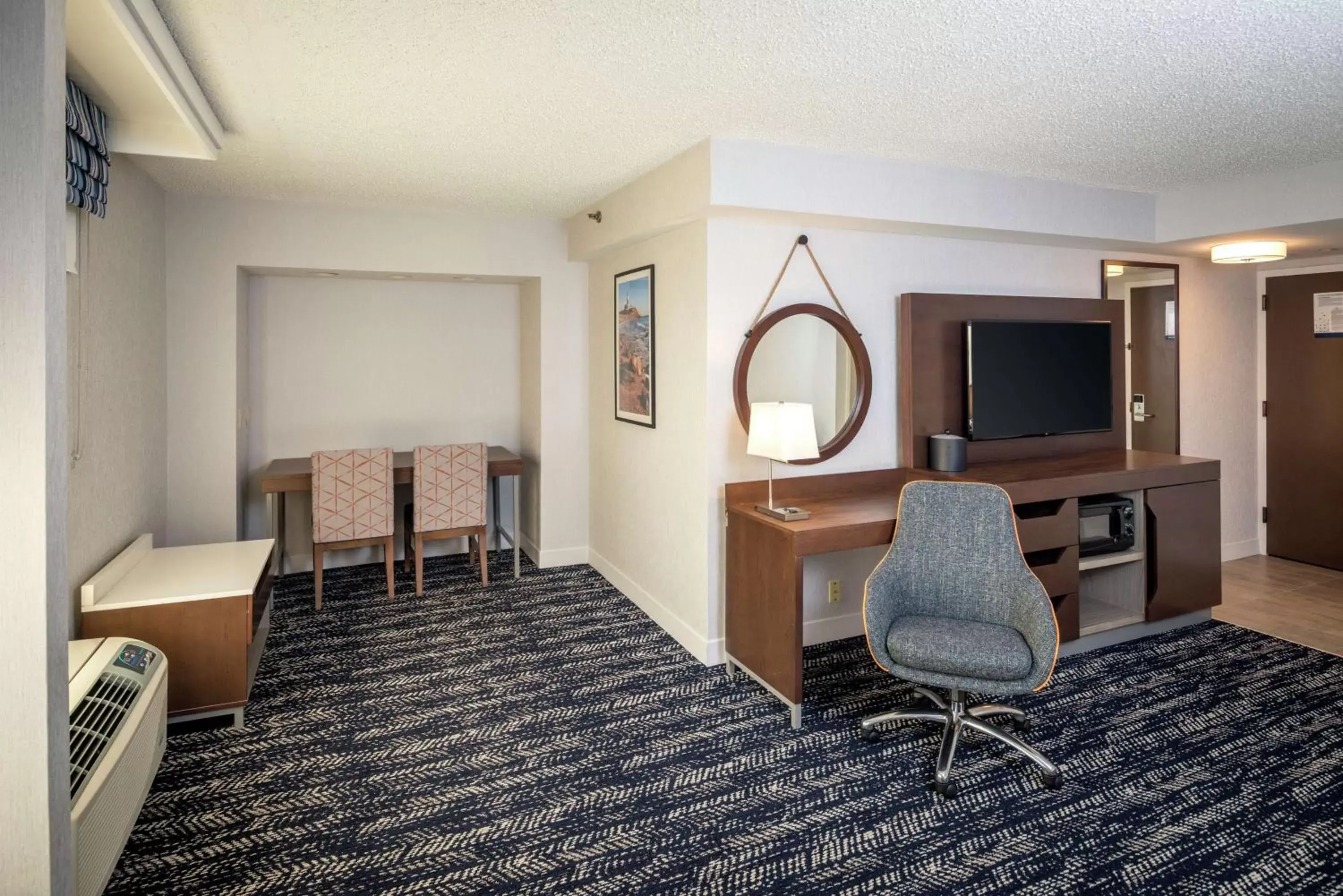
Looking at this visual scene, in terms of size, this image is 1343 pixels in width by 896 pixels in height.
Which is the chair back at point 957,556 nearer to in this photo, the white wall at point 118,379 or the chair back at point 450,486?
the chair back at point 450,486

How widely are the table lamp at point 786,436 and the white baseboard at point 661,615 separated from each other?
0.80 metres

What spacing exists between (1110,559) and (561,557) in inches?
123

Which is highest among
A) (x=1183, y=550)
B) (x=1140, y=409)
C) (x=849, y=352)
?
(x=849, y=352)

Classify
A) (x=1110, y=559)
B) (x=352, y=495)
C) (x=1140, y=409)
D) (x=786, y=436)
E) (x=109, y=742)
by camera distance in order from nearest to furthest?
(x=109, y=742)
(x=786, y=436)
(x=1110, y=559)
(x=352, y=495)
(x=1140, y=409)

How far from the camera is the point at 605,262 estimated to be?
469 centimetres

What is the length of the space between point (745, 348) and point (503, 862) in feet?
7.22

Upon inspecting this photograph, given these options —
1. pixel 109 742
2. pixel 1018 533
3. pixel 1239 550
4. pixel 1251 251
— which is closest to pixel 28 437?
pixel 109 742

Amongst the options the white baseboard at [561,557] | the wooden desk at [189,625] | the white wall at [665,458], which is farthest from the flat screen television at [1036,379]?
the wooden desk at [189,625]

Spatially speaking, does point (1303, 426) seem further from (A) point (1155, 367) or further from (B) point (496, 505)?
(B) point (496, 505)

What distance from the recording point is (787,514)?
3.04 m

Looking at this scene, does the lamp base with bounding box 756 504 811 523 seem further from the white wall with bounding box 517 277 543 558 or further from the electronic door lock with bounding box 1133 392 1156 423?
the electronic door lock with bounding box 1133 392 1156 423

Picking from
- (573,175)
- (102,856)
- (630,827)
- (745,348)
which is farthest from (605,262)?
(102,856)

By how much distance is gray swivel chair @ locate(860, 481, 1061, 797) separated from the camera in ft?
8.20

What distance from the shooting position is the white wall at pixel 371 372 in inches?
195
